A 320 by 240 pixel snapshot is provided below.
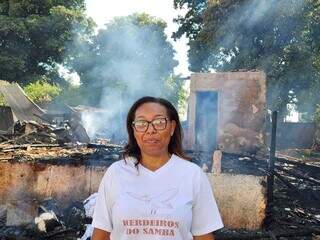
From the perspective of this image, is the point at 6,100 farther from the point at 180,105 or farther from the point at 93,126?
the point at 180,105

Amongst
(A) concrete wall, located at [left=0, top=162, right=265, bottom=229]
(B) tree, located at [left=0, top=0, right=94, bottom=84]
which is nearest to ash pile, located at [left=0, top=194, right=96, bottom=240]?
(A) concrete wall, located at [left=0, top=162, right=265, bottom=229]

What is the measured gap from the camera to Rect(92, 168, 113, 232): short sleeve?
2.29 metres

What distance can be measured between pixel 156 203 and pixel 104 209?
34cm

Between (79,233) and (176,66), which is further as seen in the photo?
(176,66)

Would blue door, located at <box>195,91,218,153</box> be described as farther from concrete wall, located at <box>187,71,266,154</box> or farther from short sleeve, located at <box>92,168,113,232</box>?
short sleeve, located at <box>92,168,113,232</box>

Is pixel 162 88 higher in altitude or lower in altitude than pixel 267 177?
higher

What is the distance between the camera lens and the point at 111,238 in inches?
90.0

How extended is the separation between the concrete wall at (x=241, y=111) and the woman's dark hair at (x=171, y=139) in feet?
38.9

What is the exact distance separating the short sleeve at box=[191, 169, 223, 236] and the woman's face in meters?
0.31

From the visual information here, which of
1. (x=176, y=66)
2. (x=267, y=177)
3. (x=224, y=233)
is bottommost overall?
(x=224, y=233)

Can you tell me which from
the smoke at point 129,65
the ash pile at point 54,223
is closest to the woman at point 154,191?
the ash pile at point 54,223

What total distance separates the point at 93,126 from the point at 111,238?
1154 inches

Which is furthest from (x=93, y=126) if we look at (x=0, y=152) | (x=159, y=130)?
(x=159, y=130)

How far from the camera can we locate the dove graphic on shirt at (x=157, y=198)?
2.18m
